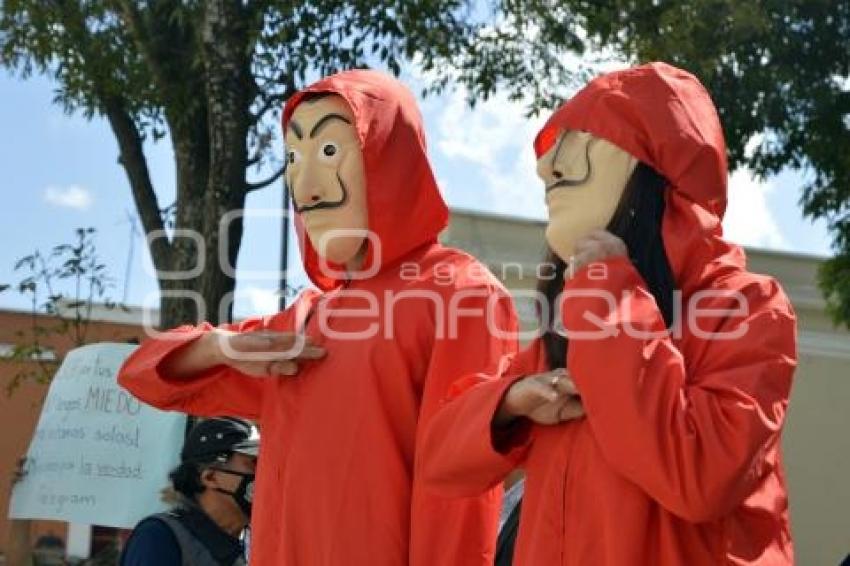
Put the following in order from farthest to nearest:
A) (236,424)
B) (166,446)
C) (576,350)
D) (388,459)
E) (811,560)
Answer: (811,560)
(166,446)
(236,424)
(388,459)
(576,350)

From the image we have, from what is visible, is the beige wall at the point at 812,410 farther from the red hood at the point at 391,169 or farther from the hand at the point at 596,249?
the hand at the point at 596,249

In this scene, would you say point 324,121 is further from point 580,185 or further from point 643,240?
point 643,240

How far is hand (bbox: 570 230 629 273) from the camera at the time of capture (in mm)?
1944

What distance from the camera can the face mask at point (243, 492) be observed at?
3.68 metres

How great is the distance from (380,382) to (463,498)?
297 millimetres

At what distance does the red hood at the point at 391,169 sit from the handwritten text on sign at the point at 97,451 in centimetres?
186

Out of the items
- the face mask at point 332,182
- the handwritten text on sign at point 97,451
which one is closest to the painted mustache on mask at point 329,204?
the face mask at point 332,182

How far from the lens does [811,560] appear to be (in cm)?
1021

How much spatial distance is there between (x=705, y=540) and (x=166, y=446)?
2.77 m

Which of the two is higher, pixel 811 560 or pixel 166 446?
pixel 166 446

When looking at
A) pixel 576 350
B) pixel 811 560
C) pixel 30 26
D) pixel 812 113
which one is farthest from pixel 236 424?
pixel 811 560

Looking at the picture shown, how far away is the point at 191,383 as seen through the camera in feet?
9.14

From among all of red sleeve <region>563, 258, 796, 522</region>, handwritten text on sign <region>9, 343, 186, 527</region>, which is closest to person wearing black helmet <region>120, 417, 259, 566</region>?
handwritten text on sign <region>9, 343, 186, 527</region>

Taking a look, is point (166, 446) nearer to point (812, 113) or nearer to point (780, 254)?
point (812, 113)
